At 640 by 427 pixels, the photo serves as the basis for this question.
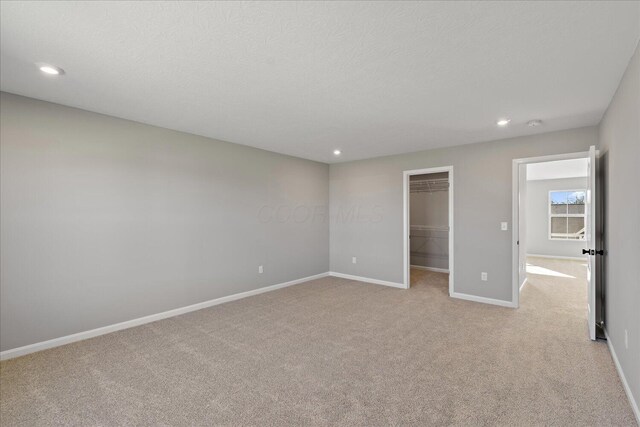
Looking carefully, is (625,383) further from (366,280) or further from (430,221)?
(430,221)

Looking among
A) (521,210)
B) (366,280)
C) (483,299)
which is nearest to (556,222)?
(521,210)

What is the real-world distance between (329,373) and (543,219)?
9.36 m

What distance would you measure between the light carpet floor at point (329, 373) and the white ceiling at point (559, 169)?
367 centimetres

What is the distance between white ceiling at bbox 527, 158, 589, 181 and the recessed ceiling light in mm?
7331

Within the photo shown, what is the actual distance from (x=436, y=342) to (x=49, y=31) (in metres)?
3.96

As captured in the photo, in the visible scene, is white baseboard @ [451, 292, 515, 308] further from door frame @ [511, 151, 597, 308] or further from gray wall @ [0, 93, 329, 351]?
gray wall @ [0, 93, 329, 351]

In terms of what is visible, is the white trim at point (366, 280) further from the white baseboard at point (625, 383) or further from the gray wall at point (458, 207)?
the white baseboard at point (625, 383)

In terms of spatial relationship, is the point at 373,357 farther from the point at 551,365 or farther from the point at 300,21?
the point at 300,21

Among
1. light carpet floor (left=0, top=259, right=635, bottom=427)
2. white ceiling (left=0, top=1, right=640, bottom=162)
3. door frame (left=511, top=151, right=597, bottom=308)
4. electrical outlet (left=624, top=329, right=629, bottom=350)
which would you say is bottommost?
light carpet floor (left=0, top=259, right=635, bottom=427)

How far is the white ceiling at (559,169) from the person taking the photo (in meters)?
6.20

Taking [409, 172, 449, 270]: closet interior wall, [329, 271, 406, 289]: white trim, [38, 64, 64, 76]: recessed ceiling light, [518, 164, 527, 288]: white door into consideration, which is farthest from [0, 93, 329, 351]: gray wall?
[409, 172, 449, 270]: closet interior wall

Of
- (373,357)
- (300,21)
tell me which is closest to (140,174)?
(300,21)

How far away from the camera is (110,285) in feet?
11.1

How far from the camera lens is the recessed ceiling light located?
2.27m
